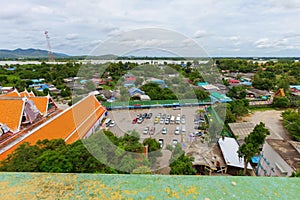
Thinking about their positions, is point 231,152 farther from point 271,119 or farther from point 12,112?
point 12,112

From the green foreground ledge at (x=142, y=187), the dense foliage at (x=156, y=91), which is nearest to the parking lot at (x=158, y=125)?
the dense foliage at (x=156, y=91)

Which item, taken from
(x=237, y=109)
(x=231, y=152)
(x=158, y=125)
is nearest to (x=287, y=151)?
(x=231, y=152)

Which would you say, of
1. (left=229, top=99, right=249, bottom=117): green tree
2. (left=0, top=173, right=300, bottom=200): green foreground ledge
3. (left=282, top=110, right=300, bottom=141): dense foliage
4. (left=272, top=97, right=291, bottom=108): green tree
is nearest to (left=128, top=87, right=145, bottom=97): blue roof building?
(left=229, top=99, right=249, bottom=117): green tree

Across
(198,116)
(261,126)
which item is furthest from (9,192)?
(198,116)

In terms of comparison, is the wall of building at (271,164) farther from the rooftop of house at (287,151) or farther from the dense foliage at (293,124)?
the dense foliage at (293,124)

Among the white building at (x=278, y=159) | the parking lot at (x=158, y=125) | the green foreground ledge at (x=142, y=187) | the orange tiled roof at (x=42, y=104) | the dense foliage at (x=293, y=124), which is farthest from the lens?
the dense foliage at (x=293, y=124)

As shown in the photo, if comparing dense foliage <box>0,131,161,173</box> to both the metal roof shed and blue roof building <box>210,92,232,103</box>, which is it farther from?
blue roof building <box>210,92,232,103</box>
